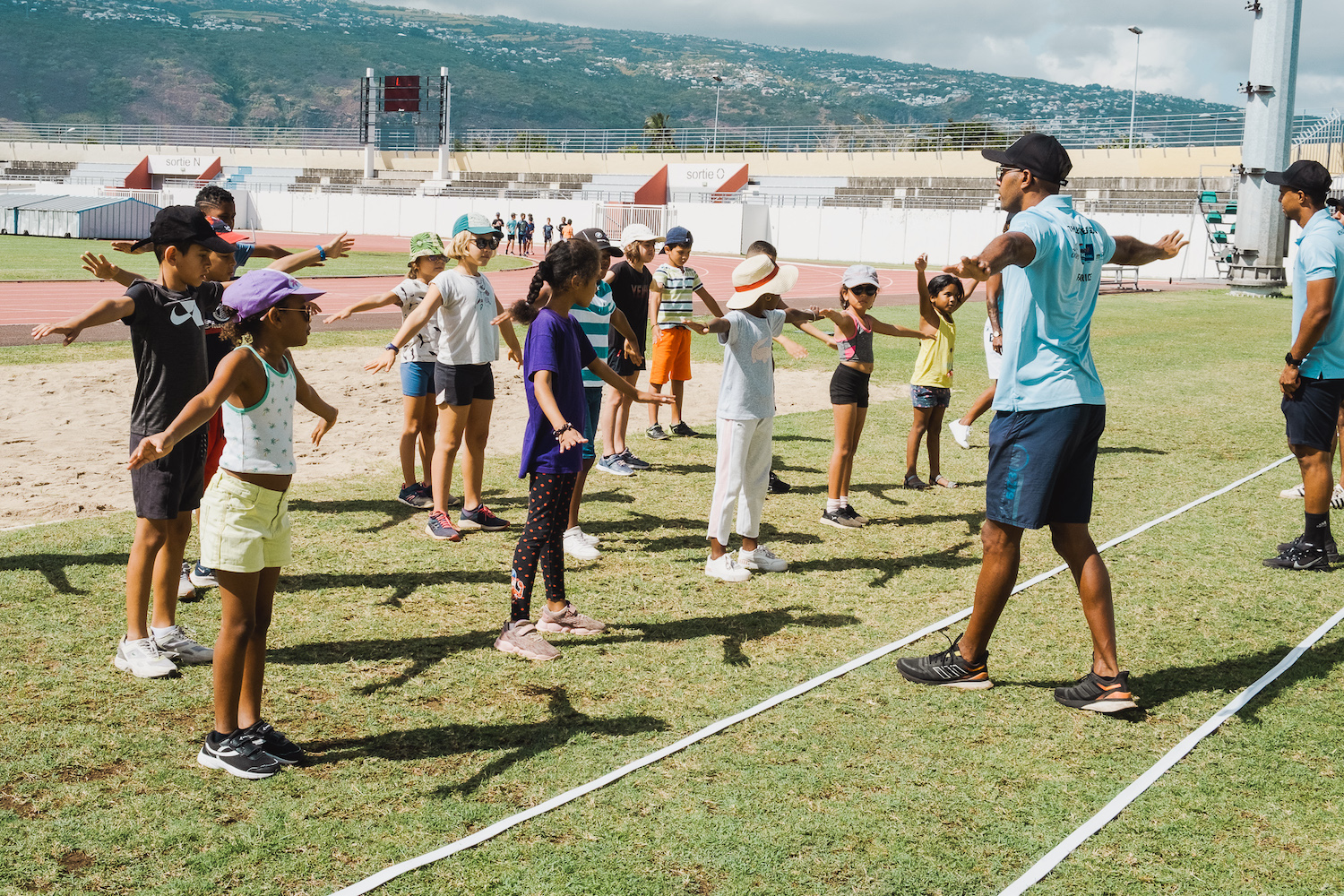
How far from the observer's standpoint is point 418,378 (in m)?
7.81

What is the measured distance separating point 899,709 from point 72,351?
13.4 metres

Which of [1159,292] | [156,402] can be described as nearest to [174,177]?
[1159,292]

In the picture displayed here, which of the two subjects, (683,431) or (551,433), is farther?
(683,431)

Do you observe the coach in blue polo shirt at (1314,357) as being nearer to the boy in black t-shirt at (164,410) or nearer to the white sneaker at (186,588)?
the boy in black t-shirt at (164,410)

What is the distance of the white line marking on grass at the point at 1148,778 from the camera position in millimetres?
3443

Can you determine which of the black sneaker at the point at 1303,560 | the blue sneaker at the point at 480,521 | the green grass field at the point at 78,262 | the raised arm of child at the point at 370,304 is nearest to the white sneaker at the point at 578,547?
the blue sneaker at the point at 480,521

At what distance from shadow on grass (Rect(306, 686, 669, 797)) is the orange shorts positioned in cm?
597

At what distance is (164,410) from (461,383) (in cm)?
244

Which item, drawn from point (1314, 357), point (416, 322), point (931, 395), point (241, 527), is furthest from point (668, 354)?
point (241, 527)

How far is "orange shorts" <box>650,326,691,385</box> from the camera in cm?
1032

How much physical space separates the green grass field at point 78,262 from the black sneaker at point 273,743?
20357 mm

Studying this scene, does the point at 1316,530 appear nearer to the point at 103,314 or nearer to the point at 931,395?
the point at 931,395

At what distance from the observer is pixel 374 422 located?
11297 mm

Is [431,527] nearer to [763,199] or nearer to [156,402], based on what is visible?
[156,402]
